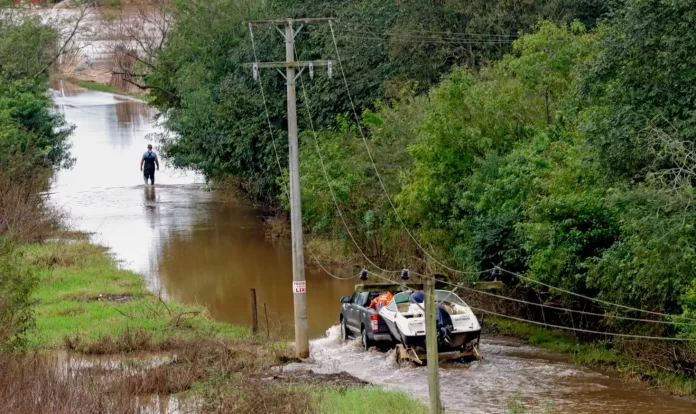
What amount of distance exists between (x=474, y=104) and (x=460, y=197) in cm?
250

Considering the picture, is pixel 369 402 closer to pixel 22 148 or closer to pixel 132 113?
pixel 22 148

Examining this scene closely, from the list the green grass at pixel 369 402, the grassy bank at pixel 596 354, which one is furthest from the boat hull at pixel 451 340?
the green grass at pixel 369 402

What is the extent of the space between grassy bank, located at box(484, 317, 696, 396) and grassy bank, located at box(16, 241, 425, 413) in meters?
5.21

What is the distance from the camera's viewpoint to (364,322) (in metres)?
23.8

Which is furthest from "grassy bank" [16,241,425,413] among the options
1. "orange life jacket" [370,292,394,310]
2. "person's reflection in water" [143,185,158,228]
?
"person's reflection in water" [143,185,158,228]

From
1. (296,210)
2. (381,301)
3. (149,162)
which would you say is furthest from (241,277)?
(149,162)

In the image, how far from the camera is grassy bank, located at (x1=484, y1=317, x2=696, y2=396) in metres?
20.0

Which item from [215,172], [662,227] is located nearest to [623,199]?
[662,227]

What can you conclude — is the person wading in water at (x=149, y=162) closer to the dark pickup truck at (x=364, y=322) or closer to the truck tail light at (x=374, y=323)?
the dark pickup truck at (x=364, y=322)

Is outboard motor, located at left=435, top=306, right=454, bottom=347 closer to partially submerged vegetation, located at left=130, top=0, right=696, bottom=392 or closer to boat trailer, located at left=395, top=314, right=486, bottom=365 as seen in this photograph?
boat trailer, located at left=395, top=314, right=486, bottom=365

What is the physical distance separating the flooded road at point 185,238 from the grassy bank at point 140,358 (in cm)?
204

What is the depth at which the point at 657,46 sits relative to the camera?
797 inches

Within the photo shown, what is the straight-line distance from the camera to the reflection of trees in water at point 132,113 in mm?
80875

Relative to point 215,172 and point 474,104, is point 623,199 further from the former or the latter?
point 215,172
